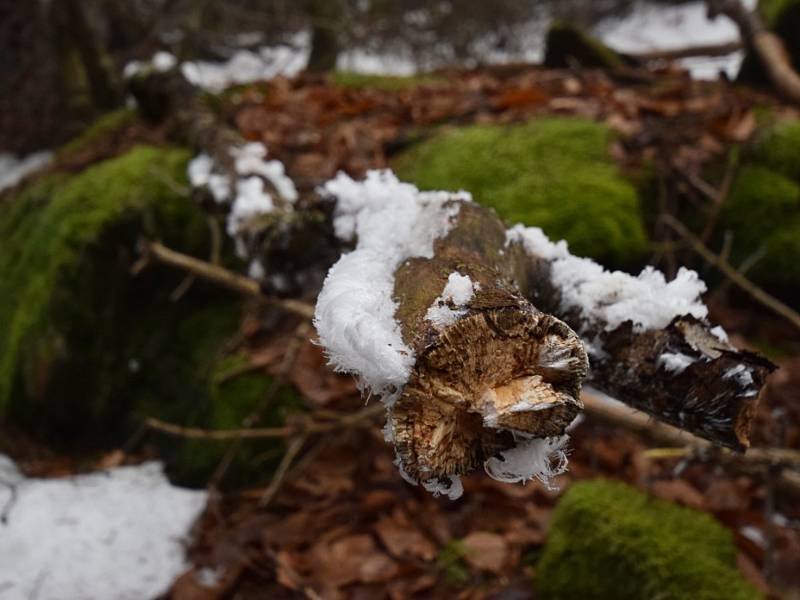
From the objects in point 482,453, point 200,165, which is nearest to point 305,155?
point 200,165

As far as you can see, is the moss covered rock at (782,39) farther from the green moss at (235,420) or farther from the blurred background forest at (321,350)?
the green moss at (235,420)

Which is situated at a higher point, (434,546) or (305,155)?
(305,155)

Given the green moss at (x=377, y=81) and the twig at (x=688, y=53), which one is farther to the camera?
the twig at (x=688, y=53)

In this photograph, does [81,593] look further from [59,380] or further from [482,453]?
[482,453]

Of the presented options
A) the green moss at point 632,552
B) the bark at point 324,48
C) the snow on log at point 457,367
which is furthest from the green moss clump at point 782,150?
the bark at point 324,48

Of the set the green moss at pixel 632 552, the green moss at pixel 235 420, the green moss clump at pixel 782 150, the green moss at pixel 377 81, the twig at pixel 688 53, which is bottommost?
the green moss at pixel 235 420

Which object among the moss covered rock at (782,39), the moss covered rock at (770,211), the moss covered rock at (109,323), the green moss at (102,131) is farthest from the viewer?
the green moss at (102,131)
